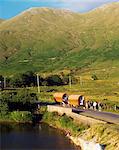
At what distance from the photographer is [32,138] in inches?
2283

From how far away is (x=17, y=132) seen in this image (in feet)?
211

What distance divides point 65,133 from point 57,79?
86385 mm

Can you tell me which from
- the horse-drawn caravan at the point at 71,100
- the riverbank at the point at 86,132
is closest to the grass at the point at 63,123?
the riverbank at the point at 86,132

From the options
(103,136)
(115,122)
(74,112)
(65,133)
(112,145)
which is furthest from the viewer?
(74,112)

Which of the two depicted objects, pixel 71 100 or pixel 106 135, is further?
pixel 71 100

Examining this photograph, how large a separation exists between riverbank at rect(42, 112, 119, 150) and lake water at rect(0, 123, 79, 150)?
1170 mm

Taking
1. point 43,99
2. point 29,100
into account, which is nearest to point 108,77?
point 43,99

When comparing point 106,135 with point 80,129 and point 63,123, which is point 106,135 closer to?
point 80,129

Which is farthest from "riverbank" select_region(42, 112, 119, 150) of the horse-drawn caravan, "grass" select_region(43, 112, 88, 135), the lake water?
the horse-drawn caravan

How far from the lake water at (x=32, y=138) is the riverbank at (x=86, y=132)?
3.84 ft

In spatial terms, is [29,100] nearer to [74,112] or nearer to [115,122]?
[74,112]

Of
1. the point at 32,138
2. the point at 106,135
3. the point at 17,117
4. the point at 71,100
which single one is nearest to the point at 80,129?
the point at 32,138

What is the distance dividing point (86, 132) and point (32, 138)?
8.60m

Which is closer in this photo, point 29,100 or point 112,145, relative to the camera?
point 112,145
